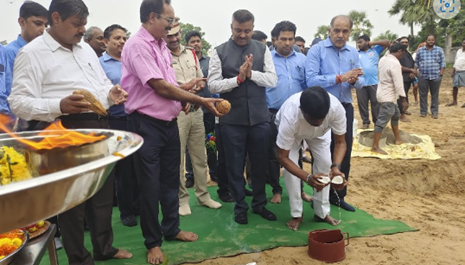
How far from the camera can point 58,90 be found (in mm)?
2354

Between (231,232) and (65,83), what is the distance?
6.53ft

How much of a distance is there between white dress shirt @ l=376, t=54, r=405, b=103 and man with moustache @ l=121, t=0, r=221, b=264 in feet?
15.3

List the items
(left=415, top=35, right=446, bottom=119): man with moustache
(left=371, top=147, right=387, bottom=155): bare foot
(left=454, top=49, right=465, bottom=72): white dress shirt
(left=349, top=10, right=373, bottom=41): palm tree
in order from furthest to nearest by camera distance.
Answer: (left=349, top=10, right=373, bottom=41): palm tree → (left=454, top=49, right=465, bottom=72): white dress shirt → (left=415, top=35, right=446, bottom=119): man with moustache → (left=371, top=147, right=387, bottom=155): bare foot

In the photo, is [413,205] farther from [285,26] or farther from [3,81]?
[3,81]

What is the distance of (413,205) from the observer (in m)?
4.67

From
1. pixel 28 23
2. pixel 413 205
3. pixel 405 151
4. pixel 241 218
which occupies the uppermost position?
pixel 28 23

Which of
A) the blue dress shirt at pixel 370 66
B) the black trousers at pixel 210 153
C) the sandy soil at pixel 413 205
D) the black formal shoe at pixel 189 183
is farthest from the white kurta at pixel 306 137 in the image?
the blue dress shirt at pixel 370 66

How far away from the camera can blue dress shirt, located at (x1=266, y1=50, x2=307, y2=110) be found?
4.25 m

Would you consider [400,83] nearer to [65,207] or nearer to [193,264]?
[193,264]

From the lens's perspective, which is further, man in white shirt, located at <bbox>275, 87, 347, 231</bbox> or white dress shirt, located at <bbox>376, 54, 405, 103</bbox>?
white dress shirt, located at <bbox>376, 54, 405, 103</bbox>

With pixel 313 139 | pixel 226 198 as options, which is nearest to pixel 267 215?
pixel 226 198

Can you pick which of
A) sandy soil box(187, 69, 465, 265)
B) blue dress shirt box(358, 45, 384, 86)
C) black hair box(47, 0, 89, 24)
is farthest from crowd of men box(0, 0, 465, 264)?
blue dress shirt box(358, 45, 384, 86)

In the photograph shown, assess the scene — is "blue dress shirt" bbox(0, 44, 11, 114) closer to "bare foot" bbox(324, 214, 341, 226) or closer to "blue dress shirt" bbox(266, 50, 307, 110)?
"blue dress shirt" bbox(266, 50, 307, 110)

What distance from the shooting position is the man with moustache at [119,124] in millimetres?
3568
